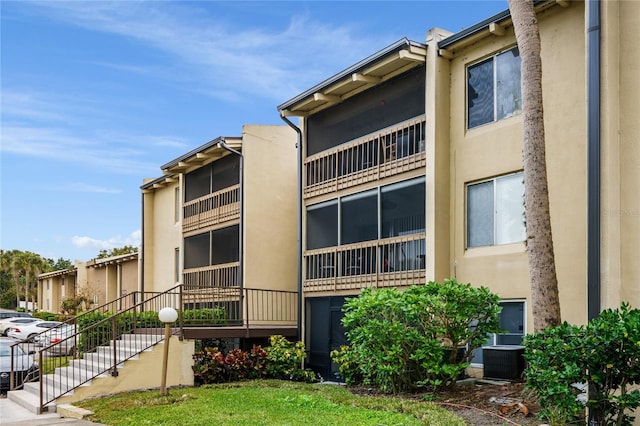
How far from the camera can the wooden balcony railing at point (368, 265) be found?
14672 millimetres

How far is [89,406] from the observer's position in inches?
525

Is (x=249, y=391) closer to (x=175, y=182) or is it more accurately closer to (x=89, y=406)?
(x=89, y=406)

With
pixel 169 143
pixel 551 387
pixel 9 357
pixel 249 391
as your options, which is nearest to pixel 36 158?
pixel 169 143

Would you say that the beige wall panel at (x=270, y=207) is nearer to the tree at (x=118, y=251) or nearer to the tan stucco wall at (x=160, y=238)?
the tan stucco wall at (x=160, y=238)

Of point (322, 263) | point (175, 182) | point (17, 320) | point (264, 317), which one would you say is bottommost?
point (17, 320)

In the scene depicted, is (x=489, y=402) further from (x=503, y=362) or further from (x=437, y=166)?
(x=437, y=166)

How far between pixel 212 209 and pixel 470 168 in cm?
1153

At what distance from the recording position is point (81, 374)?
15180 millimetres

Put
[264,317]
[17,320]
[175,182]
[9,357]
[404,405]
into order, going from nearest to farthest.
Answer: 1. [404,405]
2. [9,357]
3. [264,317]
4. [175,182]
5. [17,320]

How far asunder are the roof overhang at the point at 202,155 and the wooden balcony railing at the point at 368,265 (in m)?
4.84

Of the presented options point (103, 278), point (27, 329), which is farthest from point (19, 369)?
point (103, 278)

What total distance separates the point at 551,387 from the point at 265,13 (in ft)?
35.6

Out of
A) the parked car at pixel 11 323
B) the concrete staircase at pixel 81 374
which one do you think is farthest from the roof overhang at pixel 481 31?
the parked car at pixel 11 323

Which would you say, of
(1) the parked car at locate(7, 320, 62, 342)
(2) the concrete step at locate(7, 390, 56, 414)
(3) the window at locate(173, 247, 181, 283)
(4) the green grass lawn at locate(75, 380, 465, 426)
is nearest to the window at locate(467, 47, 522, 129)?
(4) the green grass lawn at locate(75, 380, 465, 426)
